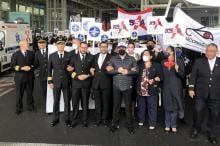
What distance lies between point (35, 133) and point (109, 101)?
6.17ft

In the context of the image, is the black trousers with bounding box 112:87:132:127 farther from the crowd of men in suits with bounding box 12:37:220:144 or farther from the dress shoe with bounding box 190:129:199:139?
the dress shoe with bounding box 190:129:199:139

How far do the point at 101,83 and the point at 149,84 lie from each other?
3.70ft

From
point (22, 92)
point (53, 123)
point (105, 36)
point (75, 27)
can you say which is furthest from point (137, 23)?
point (53, 123)

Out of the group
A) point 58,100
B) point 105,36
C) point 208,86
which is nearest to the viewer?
point 208,86

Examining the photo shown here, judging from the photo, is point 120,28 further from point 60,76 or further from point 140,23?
point 140,23

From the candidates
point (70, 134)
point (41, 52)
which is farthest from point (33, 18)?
point (70, 134)

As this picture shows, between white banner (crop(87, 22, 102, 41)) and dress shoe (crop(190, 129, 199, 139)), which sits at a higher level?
white banner (crop(87, 22, 102, 41))

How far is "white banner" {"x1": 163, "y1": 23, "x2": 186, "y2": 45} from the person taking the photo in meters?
8.48

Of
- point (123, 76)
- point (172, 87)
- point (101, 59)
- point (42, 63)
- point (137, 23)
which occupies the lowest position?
point (172, 87)

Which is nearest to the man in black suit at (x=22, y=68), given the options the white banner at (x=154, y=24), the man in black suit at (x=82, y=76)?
the man in black suit at (x=82, y=76)

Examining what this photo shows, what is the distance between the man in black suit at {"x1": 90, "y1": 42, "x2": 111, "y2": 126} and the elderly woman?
134 cm

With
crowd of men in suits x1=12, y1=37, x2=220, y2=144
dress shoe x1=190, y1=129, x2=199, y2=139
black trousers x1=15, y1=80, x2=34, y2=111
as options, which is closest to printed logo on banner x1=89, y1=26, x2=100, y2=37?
crowd of men in suits x1=12, y1=37, x2=220, y2=144

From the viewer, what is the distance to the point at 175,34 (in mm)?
8508

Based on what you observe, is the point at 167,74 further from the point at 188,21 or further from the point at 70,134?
the point at 70,134
